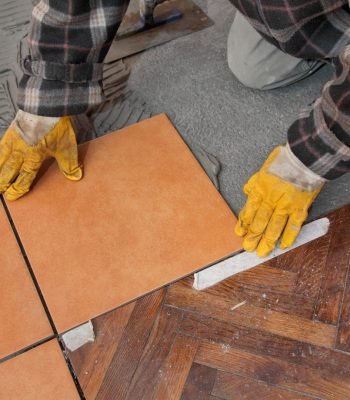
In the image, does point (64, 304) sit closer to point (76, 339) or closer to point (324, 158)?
point (76, 339)

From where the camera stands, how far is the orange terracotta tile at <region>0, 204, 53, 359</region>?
1070 millimetres

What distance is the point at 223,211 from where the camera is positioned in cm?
127

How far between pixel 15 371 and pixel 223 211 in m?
0.68

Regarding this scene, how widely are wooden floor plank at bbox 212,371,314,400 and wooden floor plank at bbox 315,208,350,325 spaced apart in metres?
0.21

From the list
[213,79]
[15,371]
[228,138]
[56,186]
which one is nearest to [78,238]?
[56,186]

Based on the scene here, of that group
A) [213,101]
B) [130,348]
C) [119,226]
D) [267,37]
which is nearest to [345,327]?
[130,348]

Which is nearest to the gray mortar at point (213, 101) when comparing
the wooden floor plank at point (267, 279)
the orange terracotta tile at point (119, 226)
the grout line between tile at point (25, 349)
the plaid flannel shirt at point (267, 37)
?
the orange terracotta tile at point (119, 226)

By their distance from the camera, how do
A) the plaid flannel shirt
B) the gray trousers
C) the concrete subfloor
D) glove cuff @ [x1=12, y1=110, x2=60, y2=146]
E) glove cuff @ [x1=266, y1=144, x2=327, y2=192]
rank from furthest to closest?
the gray trousers < the concrete subfloor < glove cuff @ [x1=12, y1=110, x2=60, y2=146] < glove cuff @ [x1=266, y1=144, x2=327, y2=192] < the plaid flannel shirt

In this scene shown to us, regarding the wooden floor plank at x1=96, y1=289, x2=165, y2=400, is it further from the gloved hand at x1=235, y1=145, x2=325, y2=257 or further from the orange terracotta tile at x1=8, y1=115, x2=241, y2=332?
the gloved hand at x1=235, y1=145, x2=325, y2=257

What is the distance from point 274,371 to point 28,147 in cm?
86

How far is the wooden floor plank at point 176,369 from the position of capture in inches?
39.3

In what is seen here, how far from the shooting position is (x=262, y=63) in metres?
1.54

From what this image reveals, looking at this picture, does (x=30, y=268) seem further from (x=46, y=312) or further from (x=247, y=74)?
(x=247, y=74)

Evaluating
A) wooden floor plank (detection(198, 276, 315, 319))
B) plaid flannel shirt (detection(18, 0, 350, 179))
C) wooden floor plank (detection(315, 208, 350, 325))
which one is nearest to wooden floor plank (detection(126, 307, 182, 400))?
wooden floor plank (detection(198, 276, 315, 319))
